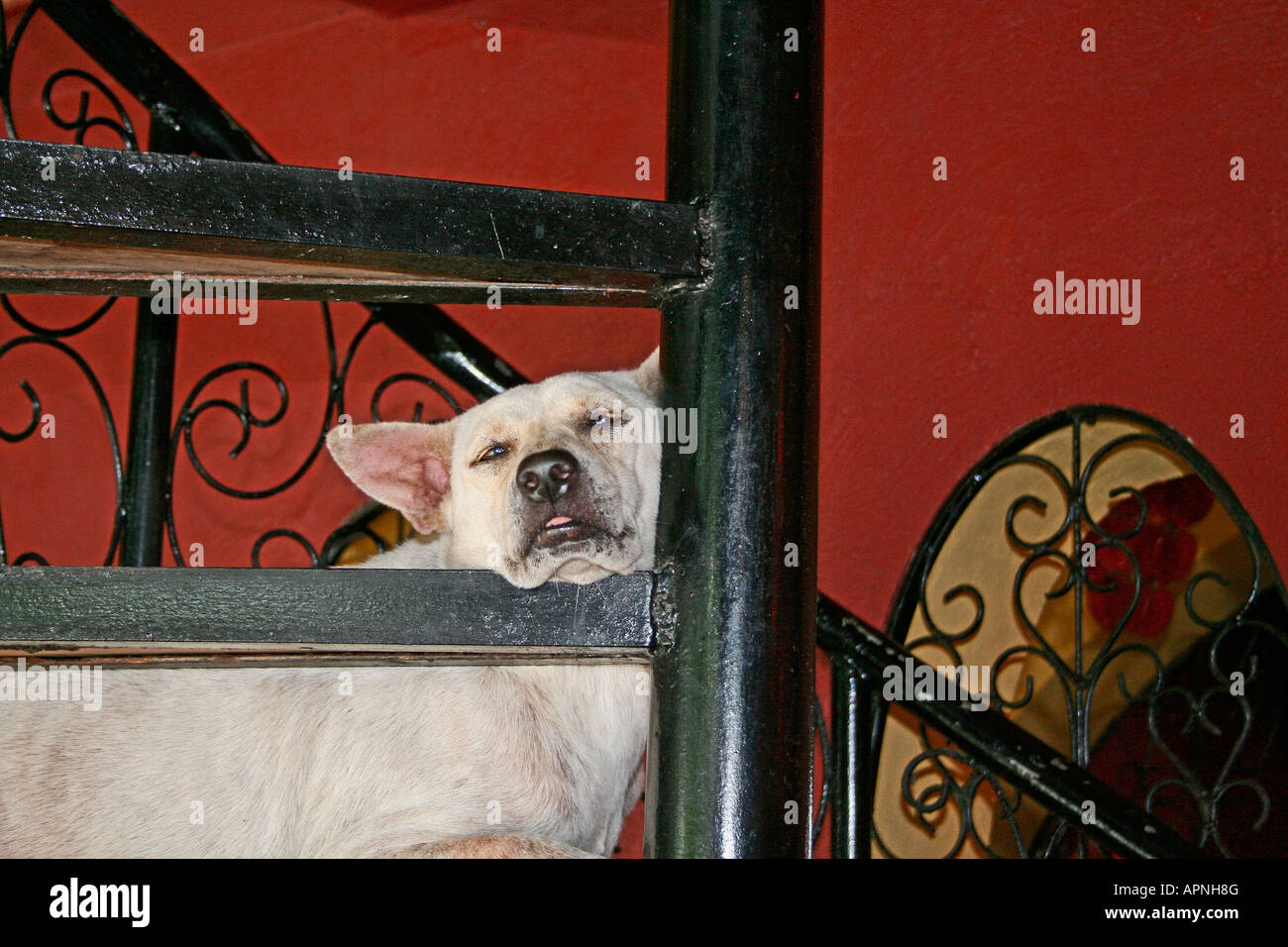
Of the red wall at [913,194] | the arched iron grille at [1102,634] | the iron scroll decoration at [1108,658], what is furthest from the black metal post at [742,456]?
the red wall at [913,194]

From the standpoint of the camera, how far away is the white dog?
4.73 feet

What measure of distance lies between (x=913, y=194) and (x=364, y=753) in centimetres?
259

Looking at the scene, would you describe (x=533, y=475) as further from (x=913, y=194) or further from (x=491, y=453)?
(x=913, y=194)

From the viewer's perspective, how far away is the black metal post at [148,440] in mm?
2281

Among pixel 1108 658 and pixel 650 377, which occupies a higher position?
pixel 650 377

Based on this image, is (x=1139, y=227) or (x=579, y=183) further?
(x=579, y=183)

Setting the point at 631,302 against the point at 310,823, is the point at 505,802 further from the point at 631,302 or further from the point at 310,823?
the point at 631,302

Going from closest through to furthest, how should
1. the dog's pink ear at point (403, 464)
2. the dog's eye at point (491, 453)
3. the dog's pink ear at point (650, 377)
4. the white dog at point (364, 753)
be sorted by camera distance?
the white dog at point (364, 753) < the dog's pink ear at point (403, 464) < the dog's eye at point (491, 453) < the dog's pink ear at point (650, 377)

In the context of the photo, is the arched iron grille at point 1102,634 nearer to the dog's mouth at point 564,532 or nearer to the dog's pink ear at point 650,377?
the dog's pink ear at point 650,377

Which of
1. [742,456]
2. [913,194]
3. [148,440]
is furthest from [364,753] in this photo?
[913,194]

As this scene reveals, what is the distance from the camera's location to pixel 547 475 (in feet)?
5.97

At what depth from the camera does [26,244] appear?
77 centimetres

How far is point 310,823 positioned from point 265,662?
71 centimetres
